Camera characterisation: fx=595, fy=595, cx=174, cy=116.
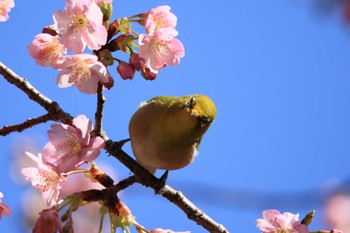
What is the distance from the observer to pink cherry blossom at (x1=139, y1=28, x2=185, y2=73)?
273 centimetres

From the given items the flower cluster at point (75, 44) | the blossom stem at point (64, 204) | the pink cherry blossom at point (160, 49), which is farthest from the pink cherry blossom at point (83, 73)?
the blossom stem at point (64, 204)

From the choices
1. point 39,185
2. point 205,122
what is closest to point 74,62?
point 39,185

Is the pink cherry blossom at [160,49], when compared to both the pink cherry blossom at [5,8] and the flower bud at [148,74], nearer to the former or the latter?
the flower bud at [148,74]

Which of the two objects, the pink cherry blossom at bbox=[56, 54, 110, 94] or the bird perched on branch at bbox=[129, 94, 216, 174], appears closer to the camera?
the pink cherry blossom at bbox=[56, 54, 110, 94]

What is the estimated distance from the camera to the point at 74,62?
270cm

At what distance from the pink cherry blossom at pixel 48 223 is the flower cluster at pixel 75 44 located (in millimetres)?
581

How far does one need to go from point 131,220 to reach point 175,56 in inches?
32.2

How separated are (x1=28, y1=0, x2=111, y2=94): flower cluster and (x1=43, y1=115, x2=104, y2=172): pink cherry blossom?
0.18 m

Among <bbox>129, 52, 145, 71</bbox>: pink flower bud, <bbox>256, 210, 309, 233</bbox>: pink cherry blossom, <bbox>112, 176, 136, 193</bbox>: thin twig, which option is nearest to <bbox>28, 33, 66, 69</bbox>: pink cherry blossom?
<bbox>129, 52, 145, 71</bbox>: pink flower bud

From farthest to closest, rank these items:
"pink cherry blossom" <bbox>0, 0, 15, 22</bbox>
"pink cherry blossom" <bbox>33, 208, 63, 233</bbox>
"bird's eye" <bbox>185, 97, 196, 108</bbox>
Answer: "bird's eye" <bbox>185, 97, 196, 108</bbox> → "pink cherry blossom" <bbox>0, 0, 15, 22</bbox> → "pink cherry blossom" <bbox>33, 208, 63, 233</bbox>

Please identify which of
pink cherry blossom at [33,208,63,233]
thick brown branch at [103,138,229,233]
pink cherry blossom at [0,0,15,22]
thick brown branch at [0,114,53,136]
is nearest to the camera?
pink cherry blossom at [33,208,63,233]

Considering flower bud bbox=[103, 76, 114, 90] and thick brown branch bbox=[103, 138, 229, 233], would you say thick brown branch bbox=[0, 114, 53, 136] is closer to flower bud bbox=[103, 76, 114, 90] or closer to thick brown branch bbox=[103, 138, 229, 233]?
thick brown branch bbox=[103, 138, 229, 233]

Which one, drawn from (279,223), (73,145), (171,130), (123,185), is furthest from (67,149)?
(279,223)

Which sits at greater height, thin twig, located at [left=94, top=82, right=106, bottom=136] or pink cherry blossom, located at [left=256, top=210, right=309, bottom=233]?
thin twig, located at [left=94, top=82, right=106, bottom=136]
